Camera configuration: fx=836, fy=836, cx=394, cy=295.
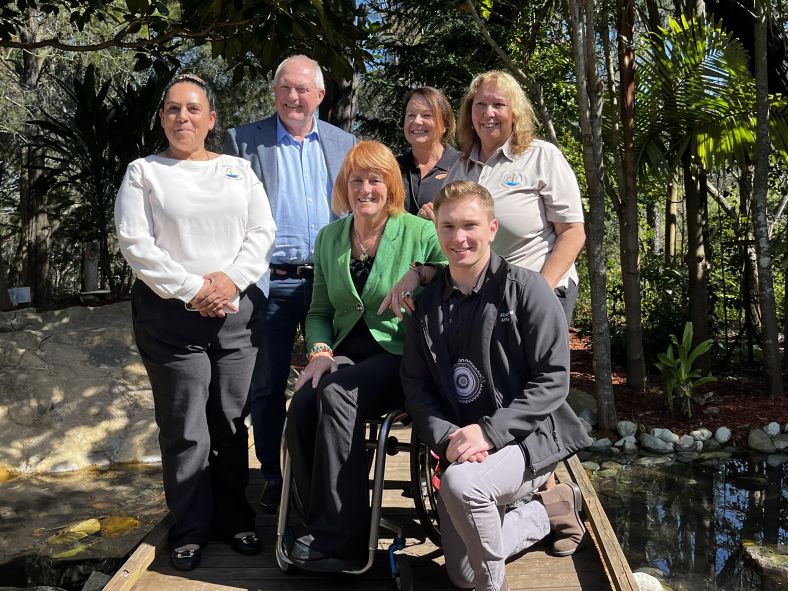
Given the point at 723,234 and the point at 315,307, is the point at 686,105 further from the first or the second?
the point at 315,307

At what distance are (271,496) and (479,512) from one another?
52.3 inches

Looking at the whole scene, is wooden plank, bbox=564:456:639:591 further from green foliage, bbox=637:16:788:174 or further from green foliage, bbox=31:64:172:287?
green foliage, bbox=31:64:172:287

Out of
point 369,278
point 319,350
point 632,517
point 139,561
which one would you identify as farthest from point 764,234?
point 139,561

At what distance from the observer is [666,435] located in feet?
22.5

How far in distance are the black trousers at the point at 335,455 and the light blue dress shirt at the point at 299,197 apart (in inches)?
29.8

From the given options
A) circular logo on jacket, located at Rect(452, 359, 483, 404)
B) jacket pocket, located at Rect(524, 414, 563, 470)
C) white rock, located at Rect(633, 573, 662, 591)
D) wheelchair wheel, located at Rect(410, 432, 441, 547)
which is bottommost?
white rock, located at Rect(633, 573, 662, 591)

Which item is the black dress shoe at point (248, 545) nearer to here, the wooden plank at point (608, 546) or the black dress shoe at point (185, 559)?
the black dress shoe at point (185, 559)

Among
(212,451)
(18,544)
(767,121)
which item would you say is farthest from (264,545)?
(767,121)

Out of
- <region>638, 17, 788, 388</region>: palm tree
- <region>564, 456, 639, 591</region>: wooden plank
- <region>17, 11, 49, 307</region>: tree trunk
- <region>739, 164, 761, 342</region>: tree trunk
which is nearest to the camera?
<region>564, 456, 639, 591</region>: wooden plank

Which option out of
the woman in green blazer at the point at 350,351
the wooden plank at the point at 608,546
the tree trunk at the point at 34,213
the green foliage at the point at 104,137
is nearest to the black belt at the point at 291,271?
the woman in green blazer at the point at 350,351

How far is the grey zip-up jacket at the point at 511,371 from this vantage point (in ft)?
8.73

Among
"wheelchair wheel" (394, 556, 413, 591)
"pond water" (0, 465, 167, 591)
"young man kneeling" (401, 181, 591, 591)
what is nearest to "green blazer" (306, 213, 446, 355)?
"young man kneeling" (401, 181, 591, 591)

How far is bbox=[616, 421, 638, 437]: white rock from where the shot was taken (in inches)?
272

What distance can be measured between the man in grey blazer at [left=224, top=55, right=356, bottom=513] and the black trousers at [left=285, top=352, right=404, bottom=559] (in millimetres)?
647
